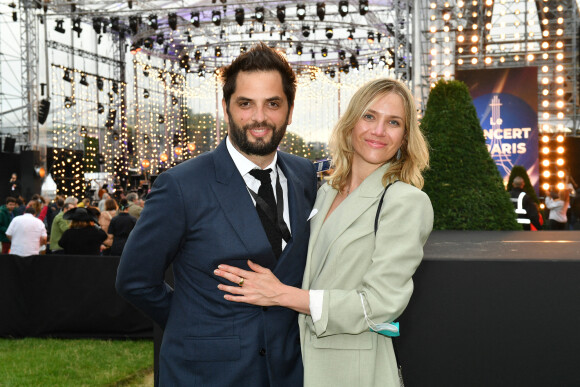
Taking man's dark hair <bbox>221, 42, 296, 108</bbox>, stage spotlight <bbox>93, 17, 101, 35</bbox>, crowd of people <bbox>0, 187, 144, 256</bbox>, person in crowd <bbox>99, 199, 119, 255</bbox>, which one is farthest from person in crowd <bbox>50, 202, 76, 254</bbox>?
stage spotlight <bbox>93, 17, 101, 35</bbox>

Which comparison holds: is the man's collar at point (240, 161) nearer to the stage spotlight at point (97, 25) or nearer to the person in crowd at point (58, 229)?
the person in crowd at point (58, 229)

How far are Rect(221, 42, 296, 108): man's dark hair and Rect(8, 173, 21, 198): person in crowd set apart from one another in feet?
56.0

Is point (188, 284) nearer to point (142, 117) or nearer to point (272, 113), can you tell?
point (272, 113)

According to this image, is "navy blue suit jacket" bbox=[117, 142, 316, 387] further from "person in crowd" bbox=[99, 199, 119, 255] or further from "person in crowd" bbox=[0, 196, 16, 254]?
"person in crowd" bbox=[0, 196, 16, 254]

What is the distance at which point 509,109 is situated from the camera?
37.7 ft

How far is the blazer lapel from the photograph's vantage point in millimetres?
1915

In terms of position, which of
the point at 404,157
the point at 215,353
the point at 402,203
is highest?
the point at 404,157

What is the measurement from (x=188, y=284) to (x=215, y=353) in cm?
24

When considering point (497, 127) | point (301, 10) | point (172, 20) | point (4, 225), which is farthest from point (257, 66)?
point (172, 20)

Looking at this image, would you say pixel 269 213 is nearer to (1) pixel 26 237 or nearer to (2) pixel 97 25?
(1) pixel 26 237

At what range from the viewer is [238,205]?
1.96 meters

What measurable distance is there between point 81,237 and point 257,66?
6.41 meters

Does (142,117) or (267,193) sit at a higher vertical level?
(142,117)

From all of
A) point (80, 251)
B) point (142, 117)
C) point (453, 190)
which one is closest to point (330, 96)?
point (142, 117)
